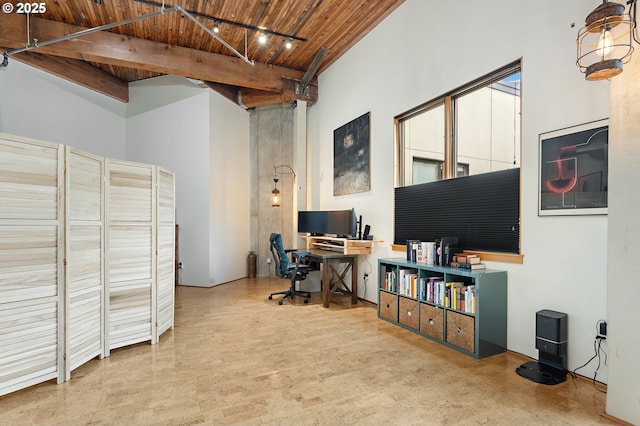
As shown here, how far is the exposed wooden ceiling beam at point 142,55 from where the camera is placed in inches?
188

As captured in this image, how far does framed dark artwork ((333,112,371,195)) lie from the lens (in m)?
5.57

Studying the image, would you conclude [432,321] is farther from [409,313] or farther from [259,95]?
[259,95]

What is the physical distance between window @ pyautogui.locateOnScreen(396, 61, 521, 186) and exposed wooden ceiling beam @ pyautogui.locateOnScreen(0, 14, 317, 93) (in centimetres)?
308

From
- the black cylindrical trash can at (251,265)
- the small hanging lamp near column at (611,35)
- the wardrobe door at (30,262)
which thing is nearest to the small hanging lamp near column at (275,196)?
the black cylindrical trash can at (251,265)

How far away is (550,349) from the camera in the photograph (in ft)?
8.89

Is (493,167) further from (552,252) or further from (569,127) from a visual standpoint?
(552,252)

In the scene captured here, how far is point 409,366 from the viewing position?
2977mm

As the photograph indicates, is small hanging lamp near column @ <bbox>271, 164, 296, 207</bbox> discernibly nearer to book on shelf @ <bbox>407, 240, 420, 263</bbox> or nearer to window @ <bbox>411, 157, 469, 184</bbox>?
window @ <bbox>411, 157, 469, 184</bbox>

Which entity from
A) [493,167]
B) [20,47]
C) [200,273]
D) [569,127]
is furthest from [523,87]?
[20,47]

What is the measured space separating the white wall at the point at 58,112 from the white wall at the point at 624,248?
25.1 feet

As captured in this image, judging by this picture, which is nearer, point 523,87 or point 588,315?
point 588,315

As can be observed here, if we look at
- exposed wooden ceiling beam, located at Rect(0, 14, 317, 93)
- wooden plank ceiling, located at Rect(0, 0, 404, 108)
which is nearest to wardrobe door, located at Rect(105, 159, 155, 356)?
wooden plank ceiling, located at Rect(0, 0, 404, 108)

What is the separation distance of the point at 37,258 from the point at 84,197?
62 centimetres

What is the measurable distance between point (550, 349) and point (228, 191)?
20.3 feet
